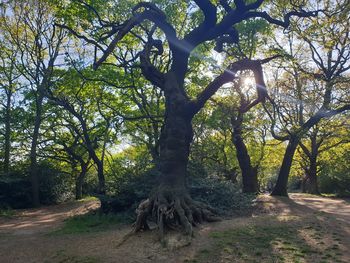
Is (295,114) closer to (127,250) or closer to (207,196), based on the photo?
(207,196)

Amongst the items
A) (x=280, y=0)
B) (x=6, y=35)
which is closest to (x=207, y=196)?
(x=280, y=0)

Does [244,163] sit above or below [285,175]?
above

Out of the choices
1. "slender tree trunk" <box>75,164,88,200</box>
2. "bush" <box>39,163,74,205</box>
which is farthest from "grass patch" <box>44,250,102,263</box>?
"slender tree trunk" <box>75,164,88,200</box>

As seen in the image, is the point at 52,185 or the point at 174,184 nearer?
the point at 174,184

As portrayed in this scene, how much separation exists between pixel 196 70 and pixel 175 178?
11310 millimetres

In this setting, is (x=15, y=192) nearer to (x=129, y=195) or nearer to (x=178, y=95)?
(x=129, y=195)

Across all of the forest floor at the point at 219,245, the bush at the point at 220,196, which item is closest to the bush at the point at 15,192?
the forest floor at the point at 219,245

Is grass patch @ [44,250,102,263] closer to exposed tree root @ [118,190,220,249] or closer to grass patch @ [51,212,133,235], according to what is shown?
exposed tree root @ [118,190,220,249]

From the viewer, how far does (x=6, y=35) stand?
21.8m

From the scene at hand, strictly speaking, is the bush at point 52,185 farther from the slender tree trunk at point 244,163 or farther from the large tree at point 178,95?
the large tree at point 178,95

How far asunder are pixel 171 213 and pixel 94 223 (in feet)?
15.5

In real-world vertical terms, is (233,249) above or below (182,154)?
→ below

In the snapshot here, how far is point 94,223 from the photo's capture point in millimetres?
11891

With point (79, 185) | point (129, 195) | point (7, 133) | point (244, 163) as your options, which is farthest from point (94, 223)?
point (79, 185)
